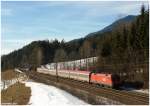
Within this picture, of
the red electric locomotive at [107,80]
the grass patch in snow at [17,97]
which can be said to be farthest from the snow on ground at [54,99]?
the red electric locomotive at [107,80]

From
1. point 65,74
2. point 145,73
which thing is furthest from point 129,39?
point 145,73

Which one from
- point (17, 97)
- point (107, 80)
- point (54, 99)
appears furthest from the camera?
point (107, 80)

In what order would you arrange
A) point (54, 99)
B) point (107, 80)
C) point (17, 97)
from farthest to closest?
point (107, 80) < point (17, 97) < point (54, 99)

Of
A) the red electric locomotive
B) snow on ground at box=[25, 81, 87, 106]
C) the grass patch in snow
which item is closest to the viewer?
snow on ground at box=[25, 81, 87, 106]

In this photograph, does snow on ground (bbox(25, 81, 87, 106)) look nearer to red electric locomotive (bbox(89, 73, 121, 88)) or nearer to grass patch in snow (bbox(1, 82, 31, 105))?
grass patch in snow (bbox(1, 82, 31, 105))

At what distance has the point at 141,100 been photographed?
32375mm

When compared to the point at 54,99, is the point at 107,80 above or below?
above

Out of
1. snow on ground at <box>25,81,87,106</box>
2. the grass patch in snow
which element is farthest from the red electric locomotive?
the grass patch in snow

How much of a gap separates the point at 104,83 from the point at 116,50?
46.5 meters

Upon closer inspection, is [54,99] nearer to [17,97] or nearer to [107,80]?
[17,97]

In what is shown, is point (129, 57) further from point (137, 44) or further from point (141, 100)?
point (141, 100)

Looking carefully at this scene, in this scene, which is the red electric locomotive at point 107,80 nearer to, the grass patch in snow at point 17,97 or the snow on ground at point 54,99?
the snow on ground at point 54,99

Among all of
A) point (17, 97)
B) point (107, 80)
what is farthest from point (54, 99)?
point (107, 80)

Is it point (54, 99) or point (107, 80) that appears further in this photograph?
point (107, 80)
